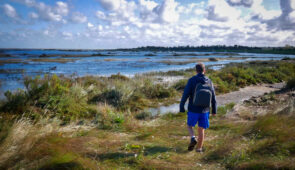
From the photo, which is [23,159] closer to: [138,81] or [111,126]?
[111,126]

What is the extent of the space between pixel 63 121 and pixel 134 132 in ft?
8.44

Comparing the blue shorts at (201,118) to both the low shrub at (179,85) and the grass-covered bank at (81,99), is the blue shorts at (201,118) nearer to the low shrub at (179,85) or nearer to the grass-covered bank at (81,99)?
the grass-covered bank at (81,99)

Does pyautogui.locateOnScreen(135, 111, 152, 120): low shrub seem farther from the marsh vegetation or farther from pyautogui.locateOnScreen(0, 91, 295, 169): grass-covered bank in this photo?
pyautogui.locateOnScreen(0, 91, 295, 169): grass-covered bank

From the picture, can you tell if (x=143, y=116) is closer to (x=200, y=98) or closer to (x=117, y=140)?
(x=117, y=140)

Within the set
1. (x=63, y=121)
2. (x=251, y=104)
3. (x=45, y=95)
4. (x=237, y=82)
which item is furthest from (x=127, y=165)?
(x=237, y=82)

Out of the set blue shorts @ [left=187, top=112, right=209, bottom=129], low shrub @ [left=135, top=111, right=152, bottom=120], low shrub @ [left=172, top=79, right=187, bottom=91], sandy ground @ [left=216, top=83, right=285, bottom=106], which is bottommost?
sandy ground @ [left=216, top=83, right=285, bottom=106]

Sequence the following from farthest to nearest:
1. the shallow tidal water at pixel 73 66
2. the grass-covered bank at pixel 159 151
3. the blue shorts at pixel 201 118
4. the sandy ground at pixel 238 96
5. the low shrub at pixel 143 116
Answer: the shallow tidal water at pixel 73 66, the sandy ground at pixel 238 96, the low shrub at pixel 143 116, the blue shorts at pixel 201 118, the grass-covered bank at pixel 159 151

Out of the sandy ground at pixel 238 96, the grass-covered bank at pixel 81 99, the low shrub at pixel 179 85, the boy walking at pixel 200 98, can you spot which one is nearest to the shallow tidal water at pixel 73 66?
the grass-covered bank at pixel 81 99

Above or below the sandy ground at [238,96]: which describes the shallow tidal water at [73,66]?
above

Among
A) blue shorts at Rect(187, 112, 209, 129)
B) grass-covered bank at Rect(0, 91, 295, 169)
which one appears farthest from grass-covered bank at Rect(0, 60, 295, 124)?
blue shorts at Rect(187, 112, 209, 129)

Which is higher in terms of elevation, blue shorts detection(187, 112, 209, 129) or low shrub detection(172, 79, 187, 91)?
blue shorts detection(187, 112, 209, 129)

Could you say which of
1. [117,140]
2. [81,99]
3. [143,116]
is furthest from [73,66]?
[117,140]

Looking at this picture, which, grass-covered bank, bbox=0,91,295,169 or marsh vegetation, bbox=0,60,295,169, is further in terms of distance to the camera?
marsh vegetation, bbox=0,60,295,169

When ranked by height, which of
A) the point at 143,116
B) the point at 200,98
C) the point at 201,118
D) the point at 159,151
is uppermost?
the point at 200,98
